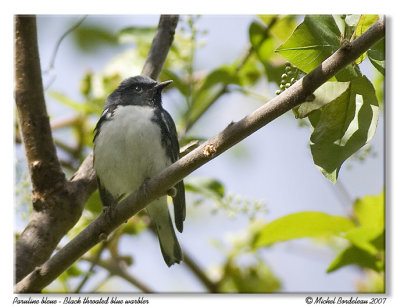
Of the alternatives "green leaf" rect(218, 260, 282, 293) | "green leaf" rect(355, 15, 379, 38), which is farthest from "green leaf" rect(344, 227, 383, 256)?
"green leaf" rect(355, 15, 379, 38)

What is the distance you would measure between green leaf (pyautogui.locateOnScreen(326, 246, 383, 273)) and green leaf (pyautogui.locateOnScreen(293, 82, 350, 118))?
69 cm

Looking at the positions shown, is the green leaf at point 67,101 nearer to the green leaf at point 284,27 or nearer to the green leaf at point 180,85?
the green leaf at point 180,85

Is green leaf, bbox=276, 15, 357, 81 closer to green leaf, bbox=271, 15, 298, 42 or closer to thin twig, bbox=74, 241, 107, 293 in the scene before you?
green leaf, bbox=271, 15, 298, 42

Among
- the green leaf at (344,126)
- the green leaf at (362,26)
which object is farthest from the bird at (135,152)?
the green leaf at (362,26)

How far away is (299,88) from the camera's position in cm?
130

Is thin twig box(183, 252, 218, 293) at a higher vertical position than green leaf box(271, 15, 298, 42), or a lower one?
lower

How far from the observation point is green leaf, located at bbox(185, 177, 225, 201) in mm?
1946

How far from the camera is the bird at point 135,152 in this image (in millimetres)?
1903

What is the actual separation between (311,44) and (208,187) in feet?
2.24

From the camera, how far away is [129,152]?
75.4 inches

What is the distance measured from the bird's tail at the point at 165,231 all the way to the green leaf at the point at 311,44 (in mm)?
825

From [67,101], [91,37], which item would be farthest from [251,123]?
[91,37]
